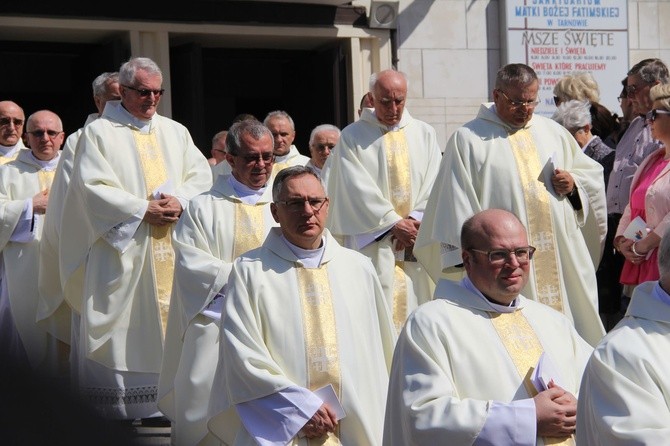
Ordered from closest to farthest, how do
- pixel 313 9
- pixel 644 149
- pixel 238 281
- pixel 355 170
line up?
1. pixel 238 281
2. pixel 644 149
3. pixel 355 170
4. pixel 313 9

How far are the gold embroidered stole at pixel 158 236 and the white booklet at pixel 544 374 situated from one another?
3.60 meters

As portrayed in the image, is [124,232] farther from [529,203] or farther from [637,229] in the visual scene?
[637,229]

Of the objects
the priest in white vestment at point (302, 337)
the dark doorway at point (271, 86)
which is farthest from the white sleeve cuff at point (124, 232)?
the dark doorway at point (271, 86)

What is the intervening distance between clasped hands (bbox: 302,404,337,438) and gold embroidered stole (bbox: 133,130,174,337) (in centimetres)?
284

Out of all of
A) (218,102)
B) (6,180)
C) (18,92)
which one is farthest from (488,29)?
(6,180)

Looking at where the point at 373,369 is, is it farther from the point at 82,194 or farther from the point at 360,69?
the point at 360,69

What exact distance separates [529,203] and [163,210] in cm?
207

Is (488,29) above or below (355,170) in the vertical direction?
above

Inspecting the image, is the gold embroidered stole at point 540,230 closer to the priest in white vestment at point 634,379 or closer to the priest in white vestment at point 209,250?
the priest in white vestment at point 209,250

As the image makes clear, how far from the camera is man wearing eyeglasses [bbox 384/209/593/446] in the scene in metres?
3.54

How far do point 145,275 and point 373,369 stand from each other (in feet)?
9.25

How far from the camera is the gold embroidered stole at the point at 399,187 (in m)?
7.09

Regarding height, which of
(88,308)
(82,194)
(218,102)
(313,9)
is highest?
(313,9)

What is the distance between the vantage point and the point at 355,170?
286 inches
